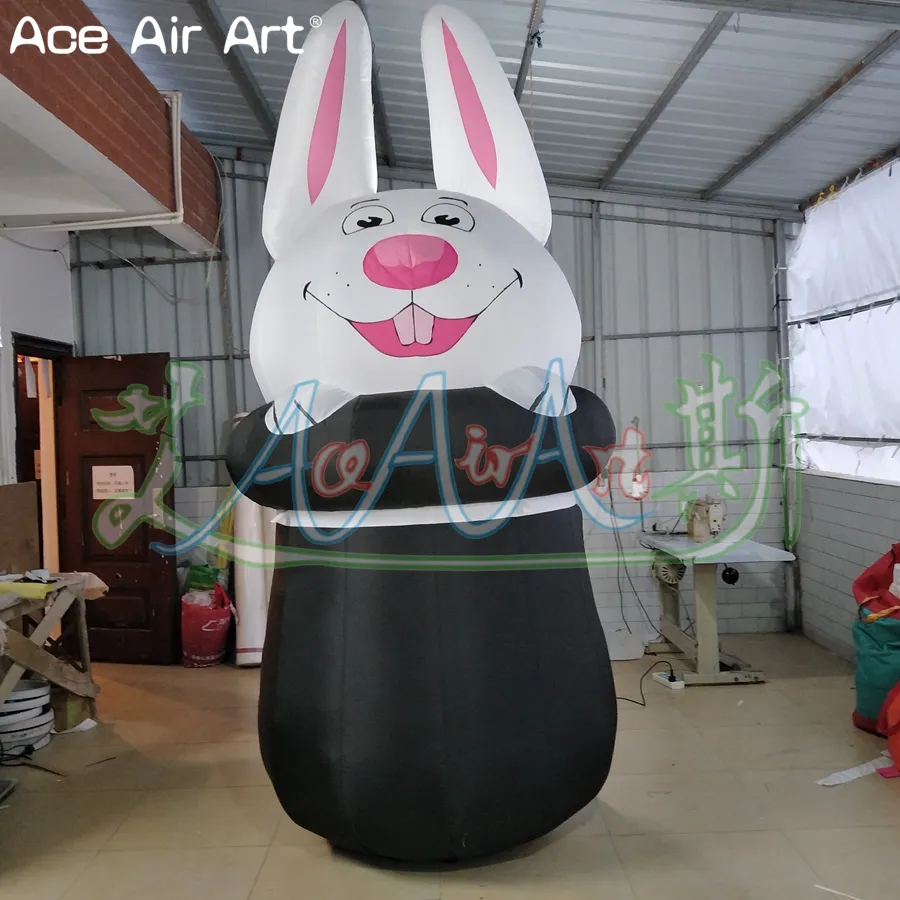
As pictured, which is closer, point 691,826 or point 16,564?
point 691,826

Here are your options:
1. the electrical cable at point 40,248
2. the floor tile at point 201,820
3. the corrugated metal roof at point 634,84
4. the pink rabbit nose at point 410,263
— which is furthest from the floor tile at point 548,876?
the electrical cable at point 40,248

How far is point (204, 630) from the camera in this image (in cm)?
508

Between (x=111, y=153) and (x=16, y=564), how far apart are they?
2293 mm

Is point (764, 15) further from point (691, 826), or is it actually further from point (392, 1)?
point (691, 826)

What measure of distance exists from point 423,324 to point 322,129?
0.80 meters

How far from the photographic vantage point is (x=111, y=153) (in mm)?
3557

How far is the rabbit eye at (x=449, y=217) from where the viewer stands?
7.59 ft

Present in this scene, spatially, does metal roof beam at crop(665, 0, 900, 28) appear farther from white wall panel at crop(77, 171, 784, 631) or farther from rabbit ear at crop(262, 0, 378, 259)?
white wall panel at crop(77, 171, 784, 631)

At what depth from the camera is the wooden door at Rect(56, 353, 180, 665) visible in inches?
207

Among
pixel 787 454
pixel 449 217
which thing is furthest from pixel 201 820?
pixel 787 454

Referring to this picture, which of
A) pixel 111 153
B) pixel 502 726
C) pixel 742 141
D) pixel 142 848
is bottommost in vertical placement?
pixel 142 848

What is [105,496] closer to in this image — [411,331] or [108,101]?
[108,101]

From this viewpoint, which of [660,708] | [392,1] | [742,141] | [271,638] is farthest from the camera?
[742,141]

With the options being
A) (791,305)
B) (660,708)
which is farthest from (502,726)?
(791,305)
